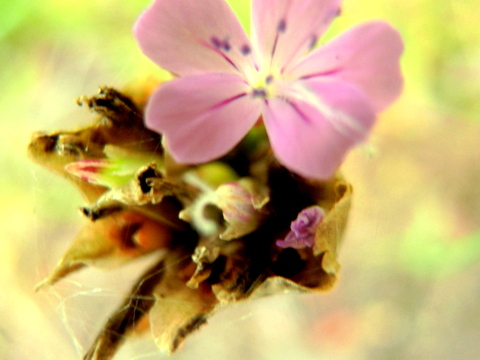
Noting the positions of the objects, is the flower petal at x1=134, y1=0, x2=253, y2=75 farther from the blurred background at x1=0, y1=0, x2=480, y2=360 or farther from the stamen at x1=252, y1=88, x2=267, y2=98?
the blurred background at x1=0, y1=0, x2=480, y2=360

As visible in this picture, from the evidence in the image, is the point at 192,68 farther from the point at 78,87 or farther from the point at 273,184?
the point at 78,87

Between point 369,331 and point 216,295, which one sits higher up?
point 216,295

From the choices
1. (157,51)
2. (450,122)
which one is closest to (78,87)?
(157,51)

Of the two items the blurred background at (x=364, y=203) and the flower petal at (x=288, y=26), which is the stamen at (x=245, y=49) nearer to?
the flower petal at (x=288, y=26)

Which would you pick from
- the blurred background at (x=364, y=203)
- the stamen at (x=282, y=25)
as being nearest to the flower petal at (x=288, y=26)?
the stamen at (x=282, y=25)

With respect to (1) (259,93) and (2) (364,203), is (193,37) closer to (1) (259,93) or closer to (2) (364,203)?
(1) (259,93)

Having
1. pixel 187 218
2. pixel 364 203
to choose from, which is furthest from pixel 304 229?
pixel 364 203
